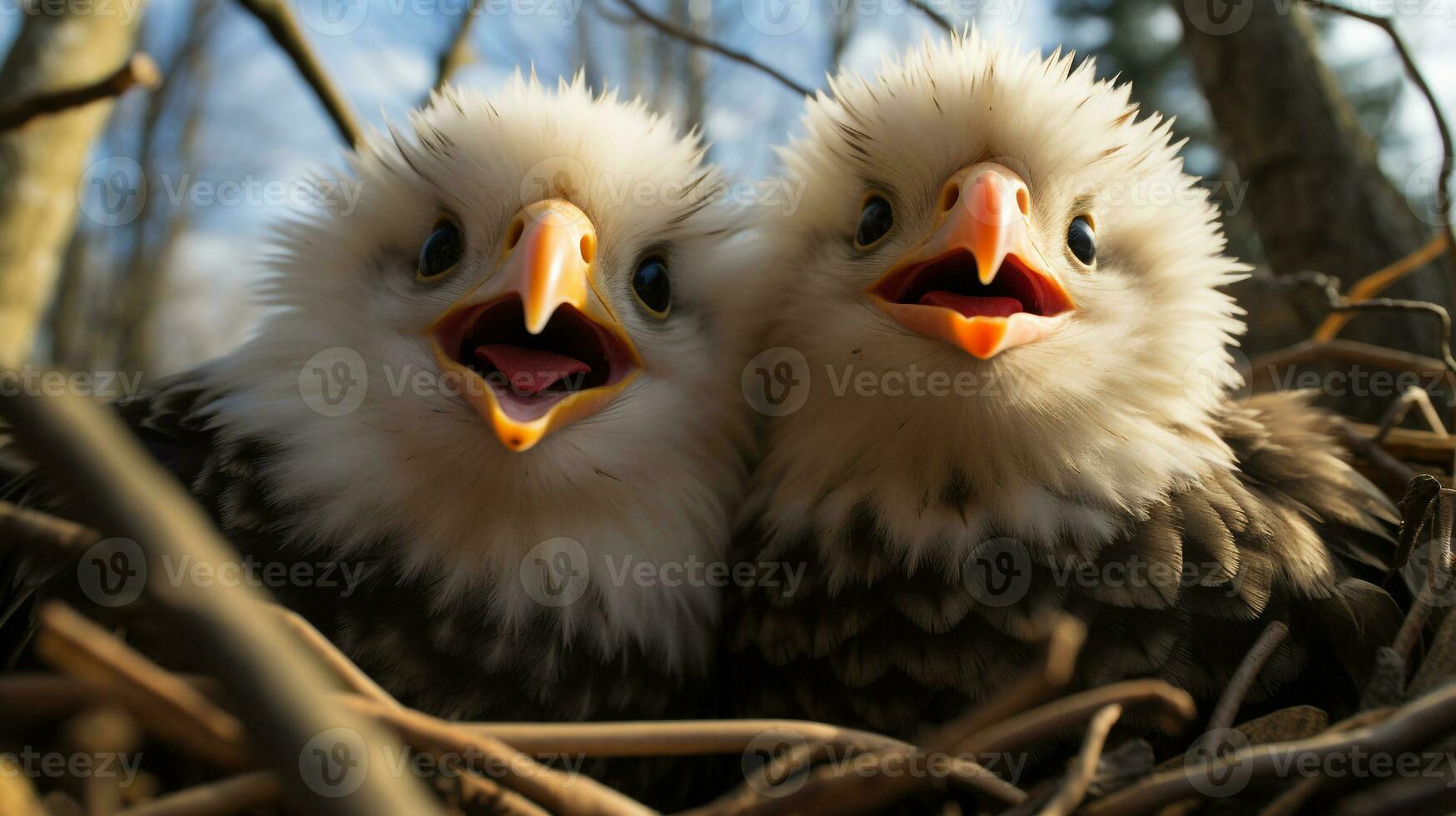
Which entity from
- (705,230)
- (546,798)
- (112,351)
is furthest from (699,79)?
(546,798)

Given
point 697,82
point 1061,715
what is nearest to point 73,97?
point 1061,715

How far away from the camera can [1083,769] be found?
3.18 ft

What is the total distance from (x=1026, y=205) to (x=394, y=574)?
1.13 m

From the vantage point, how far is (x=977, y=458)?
5.00ft

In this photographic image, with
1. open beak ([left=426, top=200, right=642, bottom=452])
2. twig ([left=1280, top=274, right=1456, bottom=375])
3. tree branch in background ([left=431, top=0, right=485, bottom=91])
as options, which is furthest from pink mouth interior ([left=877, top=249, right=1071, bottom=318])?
tree branch in background ([left=431, top=0, right=485, bottom=91])

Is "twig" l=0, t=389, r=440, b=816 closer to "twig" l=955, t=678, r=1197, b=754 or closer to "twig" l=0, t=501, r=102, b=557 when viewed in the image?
"twig" l=0, t=501, r=102, b=557

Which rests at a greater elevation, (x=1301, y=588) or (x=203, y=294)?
(x=203, y=294)

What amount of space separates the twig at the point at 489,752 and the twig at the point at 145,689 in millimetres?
112

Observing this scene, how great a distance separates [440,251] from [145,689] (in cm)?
97

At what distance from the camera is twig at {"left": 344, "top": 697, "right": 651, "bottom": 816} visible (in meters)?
0.91

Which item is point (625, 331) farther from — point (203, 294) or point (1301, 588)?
point (203, 294)

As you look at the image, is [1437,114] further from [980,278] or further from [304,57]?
[304,57]

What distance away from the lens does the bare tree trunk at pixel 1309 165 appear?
2250 millimetres

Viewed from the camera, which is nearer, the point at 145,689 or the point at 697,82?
the point at 145,689
